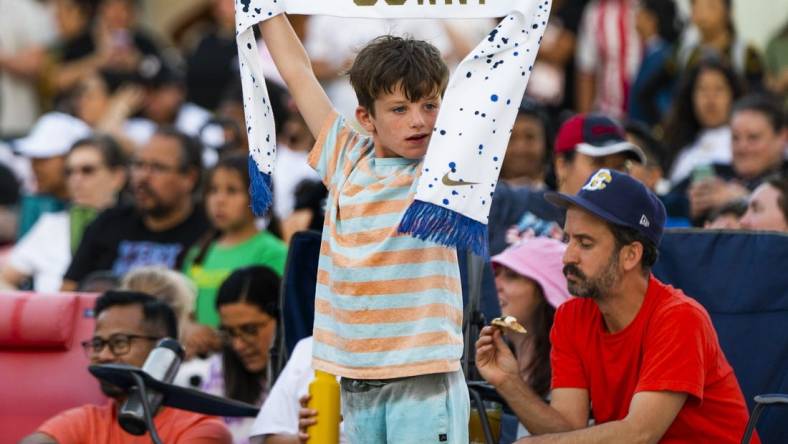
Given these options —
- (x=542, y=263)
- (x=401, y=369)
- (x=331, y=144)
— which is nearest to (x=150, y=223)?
(x=542, y=263)

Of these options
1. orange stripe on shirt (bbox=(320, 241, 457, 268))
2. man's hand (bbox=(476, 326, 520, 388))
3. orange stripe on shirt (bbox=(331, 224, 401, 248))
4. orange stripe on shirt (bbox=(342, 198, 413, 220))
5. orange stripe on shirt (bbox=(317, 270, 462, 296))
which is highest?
orange stripe on shirt (bbox=(342, 198, 413, 220))

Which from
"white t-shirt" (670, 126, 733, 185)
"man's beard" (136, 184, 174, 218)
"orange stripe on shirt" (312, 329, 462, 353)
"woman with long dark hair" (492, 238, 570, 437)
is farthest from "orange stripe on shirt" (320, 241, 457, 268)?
"white t-shirt" (670, 126, 733, 185)

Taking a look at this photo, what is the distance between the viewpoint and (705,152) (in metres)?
10.1

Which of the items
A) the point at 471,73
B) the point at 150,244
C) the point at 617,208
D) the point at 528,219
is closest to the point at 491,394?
the point at 617,208

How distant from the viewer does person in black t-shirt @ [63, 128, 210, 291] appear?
9016 millimetres

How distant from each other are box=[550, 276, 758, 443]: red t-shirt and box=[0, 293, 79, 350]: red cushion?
2.40m

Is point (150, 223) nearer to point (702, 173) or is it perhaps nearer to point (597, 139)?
point (597, 139)

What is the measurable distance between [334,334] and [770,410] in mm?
1931

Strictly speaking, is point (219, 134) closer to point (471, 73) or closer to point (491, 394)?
point (491, 394)

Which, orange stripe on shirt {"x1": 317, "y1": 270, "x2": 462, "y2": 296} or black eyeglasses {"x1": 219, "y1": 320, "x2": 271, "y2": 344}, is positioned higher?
orange stripe on shirt {"x1": 317, "y1": 270, "x2": 462, "y2": 296}

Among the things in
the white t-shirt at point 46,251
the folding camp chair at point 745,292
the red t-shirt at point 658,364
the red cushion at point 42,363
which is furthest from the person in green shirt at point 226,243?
the red t-shirt at point 658,364

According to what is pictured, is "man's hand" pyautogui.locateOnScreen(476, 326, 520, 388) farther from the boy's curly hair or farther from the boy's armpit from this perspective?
the boy's curly hair

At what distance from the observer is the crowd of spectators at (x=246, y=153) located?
24.2 feet

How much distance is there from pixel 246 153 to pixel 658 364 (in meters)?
4.40
